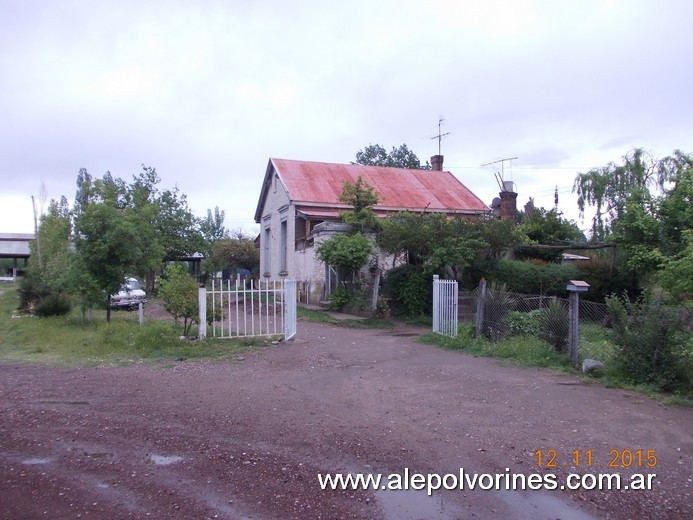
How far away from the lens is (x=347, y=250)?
1806 cm

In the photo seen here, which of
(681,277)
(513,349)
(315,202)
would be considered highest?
(315,202)

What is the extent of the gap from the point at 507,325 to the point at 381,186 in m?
16.6

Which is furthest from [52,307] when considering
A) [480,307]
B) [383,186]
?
[383,186]

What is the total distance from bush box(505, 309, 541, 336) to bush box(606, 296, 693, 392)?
10.1 feet

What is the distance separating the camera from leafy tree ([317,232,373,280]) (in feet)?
59.5

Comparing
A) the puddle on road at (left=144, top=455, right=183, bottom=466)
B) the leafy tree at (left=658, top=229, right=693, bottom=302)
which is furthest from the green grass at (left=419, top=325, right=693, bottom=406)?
the puddle on road at (left=144, top=455, right=183, bottom=466)

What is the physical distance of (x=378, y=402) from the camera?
7090 millimetres

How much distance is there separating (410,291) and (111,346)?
373 inches

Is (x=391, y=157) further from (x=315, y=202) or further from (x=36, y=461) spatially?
(x=36, y=461)

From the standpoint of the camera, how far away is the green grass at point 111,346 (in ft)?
33.8

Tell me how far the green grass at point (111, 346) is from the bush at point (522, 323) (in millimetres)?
5279

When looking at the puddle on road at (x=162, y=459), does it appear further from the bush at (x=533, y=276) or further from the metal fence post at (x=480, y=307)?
the bush at (x=533, y=276)

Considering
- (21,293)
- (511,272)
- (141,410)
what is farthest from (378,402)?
(21,293)

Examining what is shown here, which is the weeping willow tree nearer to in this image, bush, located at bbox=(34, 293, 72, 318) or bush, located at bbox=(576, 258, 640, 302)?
bush, located at bbox=(576, 258, 640, 302)
